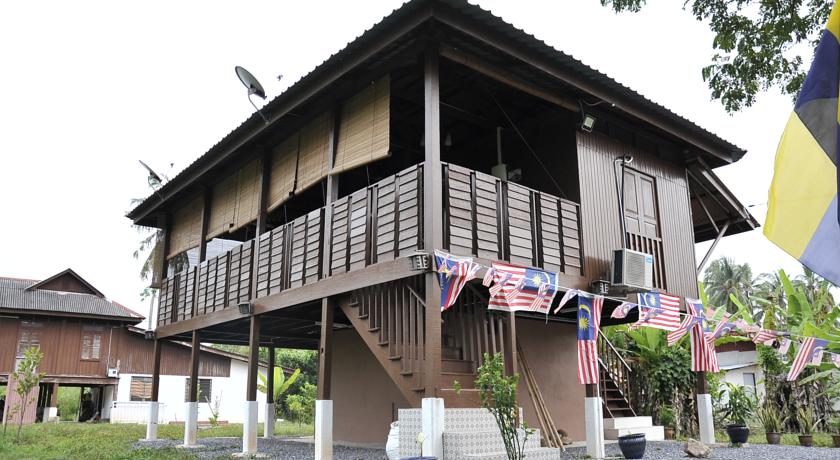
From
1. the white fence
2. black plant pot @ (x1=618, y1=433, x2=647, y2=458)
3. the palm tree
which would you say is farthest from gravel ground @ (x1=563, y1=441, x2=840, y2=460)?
the palm tree

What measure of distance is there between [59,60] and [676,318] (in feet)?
47.8

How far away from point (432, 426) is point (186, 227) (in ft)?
34.7

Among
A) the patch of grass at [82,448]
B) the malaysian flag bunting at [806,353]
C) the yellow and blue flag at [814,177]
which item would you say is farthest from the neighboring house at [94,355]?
the yellow and blue flag at [814,177]

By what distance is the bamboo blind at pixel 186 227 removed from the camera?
51.5 ft

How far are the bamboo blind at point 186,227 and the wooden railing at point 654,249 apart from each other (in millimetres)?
9330

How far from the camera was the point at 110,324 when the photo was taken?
30.1 m

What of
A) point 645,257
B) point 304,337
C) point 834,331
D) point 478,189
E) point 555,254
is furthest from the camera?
Result: point 304,337

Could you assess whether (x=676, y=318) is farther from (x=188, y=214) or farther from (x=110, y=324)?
(x=110, y=324)

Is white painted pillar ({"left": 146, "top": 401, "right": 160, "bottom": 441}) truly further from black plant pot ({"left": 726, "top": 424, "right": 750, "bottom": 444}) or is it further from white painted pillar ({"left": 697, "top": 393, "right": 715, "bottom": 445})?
black plant pot ({"left": 726, "top": 424, "right": 750, "bottom": 444})

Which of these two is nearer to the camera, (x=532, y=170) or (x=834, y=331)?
(x=532, y=170)

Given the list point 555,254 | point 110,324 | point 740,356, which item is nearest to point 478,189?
point 555,254

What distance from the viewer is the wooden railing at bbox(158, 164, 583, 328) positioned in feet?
28.7

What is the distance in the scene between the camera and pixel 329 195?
34.2 feet

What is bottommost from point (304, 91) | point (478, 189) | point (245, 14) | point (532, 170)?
point (478, 189)
